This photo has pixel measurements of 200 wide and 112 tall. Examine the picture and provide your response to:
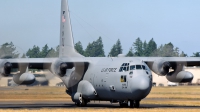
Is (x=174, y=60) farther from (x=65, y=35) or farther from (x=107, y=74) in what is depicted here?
(x=65, y=35)

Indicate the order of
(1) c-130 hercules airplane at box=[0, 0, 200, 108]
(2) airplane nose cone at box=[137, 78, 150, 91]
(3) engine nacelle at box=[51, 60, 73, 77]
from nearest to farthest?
(2) airplane nose cone at box=[137, 78, 150, 91] < (1) c-130 hercules airplane at box=[0, 0, 200, 108] < (3) engine nacelle at box=[51, 60, 73, 77]

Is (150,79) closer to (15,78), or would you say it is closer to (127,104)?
(127,104)

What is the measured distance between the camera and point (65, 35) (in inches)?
1492

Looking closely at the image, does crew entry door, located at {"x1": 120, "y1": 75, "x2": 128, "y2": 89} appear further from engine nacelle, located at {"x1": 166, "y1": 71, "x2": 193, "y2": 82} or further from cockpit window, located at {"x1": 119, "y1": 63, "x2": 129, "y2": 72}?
engine nacelle, located at {"x1": 166, "y1": 71, "x2": 193, "y2": 82}

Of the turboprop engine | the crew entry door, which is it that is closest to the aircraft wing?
the turboprop engine

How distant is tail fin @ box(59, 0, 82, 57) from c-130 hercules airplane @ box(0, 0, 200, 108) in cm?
307

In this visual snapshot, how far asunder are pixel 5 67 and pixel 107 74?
6.56 m

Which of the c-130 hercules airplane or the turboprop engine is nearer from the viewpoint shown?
the c-130 hercules airplane

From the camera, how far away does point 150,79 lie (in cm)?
2773

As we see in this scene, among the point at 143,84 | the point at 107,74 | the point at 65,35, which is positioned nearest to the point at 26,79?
the point at 107,74

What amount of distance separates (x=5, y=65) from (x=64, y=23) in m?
8.83

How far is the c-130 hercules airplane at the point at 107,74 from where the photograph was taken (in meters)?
27.8

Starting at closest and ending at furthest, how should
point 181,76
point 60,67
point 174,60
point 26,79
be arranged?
1. point 26,79
2. point 60,67
3. point 181,76
4. point 174,60

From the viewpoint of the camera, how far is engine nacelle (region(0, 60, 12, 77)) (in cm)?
3045
